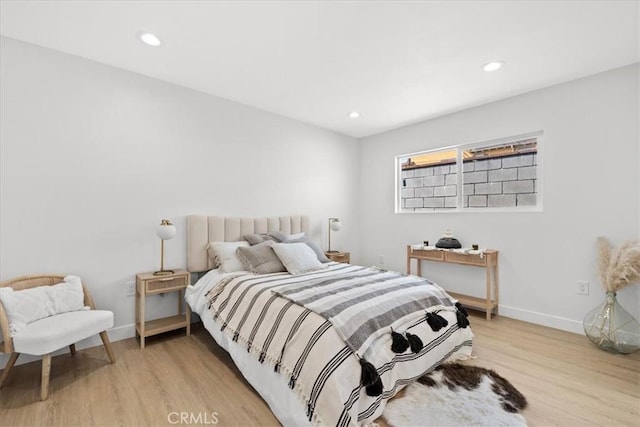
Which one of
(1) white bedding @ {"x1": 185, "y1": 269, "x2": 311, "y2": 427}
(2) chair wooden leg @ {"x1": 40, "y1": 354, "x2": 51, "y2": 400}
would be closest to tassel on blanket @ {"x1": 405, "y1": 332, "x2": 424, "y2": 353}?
(1) white bedding @ {"x1": 185, "y1": 269, "x2": 311, "y2": 427}

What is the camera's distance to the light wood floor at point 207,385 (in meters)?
1.71

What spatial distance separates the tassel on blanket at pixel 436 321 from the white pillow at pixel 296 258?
48.0 inches

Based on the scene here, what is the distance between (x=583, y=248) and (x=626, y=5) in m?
2.09

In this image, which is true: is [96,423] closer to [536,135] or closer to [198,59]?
[198,59]

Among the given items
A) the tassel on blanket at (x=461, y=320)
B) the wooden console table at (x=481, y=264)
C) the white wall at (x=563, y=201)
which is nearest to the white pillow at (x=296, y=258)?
the tassel on blanket at (x=461, y=320)

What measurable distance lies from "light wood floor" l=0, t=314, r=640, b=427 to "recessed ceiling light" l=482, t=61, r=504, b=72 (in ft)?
8.45

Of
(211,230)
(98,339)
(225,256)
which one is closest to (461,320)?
(225,256)

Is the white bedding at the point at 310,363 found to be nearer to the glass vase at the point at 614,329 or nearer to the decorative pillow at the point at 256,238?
the decorative pillow at the point at 256,238

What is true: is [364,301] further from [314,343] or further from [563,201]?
[563,201]

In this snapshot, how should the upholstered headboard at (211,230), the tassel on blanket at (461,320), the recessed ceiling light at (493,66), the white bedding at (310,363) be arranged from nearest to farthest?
the white bedding at (310,363)
the tassel on blanket at (461,320)
the recessed ceiling light at (493,66)
the upholstered headboard at (211,230)

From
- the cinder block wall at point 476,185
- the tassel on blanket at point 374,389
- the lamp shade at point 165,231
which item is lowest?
the tassel on blanket at point 374,389

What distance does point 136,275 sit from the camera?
109 inches

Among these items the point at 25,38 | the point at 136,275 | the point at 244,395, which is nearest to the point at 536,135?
the point at 244,395

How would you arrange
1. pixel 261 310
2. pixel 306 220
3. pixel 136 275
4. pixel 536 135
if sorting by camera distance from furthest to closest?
pixel 306 220
pixel 536 135
pixel 136 275
pixel 261 310
